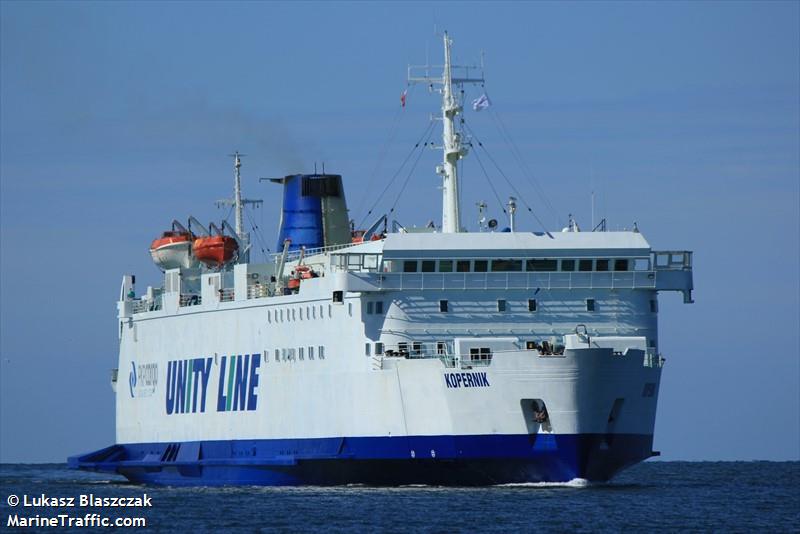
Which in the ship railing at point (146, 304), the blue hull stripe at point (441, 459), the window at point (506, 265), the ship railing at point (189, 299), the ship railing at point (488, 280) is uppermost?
the ship railing at point (146, 304)

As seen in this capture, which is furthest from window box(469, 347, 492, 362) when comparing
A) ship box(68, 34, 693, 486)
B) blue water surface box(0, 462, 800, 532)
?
blue water surface box(0, 462, 800, 532)

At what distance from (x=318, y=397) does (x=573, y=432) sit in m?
8.44

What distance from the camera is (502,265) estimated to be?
52656mm

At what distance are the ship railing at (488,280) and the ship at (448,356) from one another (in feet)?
0.13

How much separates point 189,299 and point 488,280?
16.4 m

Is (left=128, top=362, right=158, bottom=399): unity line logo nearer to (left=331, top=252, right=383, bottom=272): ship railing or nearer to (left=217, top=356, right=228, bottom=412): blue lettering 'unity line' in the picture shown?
(left=217, top=356, right=228, bottom=412): blue lettering 'unity line'

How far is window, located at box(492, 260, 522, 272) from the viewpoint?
52.6 metres

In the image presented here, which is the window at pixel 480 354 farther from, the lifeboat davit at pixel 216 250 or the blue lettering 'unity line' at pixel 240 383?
the lifeboat davit at pixel 216 250

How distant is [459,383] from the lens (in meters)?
50.2

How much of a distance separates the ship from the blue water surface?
0.99 m

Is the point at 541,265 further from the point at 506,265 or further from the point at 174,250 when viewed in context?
the point at 174,250

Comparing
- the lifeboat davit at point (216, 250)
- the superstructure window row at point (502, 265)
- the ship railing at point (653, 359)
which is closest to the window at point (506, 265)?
the superstructure window row at point (502, 265)

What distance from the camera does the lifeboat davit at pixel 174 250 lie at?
2699 inches

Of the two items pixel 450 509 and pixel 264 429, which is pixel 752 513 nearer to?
pixel 450 509
